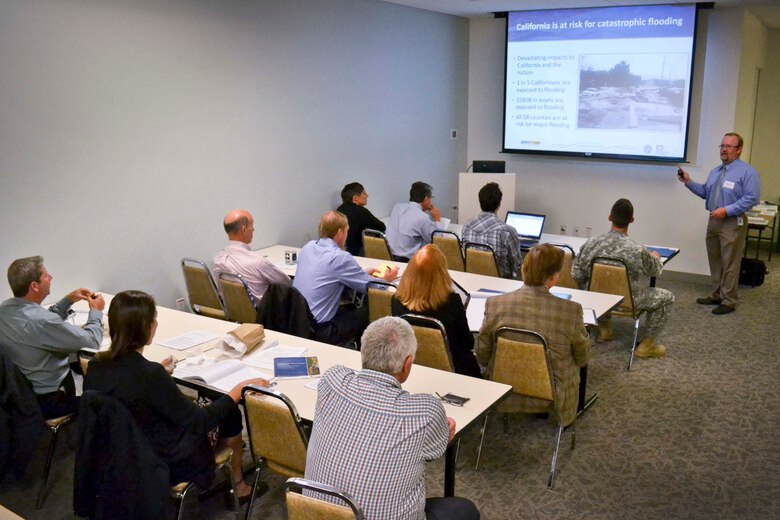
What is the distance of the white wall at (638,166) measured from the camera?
7422 millimetres

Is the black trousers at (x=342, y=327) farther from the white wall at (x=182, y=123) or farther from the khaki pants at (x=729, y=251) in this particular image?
the khaki pants at (x=729, y=251)

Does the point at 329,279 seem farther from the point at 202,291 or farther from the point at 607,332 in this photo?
the point at 607,332

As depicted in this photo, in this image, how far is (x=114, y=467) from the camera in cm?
276

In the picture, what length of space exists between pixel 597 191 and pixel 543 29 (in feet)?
6.77

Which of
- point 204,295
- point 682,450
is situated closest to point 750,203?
point 682,450

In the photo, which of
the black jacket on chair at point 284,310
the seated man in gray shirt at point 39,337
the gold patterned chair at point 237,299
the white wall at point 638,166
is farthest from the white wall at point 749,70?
the seated man in gray shirt at point 39,337

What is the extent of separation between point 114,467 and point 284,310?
5.99 feet

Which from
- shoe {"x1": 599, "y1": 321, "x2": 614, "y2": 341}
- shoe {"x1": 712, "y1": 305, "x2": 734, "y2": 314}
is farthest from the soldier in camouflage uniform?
shoe {"x1": 712, "y1": 305, "x2": 734, "y2": 314}

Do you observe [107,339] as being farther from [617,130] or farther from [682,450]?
[617,130]

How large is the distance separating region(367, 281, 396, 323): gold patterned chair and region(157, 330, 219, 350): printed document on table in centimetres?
113

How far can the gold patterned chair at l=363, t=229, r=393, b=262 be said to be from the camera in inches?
260

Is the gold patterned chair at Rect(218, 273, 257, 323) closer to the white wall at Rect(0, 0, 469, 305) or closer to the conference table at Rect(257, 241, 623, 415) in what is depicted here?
the conference table at Rect(257, 241, 623, 415)

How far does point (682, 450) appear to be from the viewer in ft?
13.7

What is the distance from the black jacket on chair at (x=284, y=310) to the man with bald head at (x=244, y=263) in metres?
0.52
